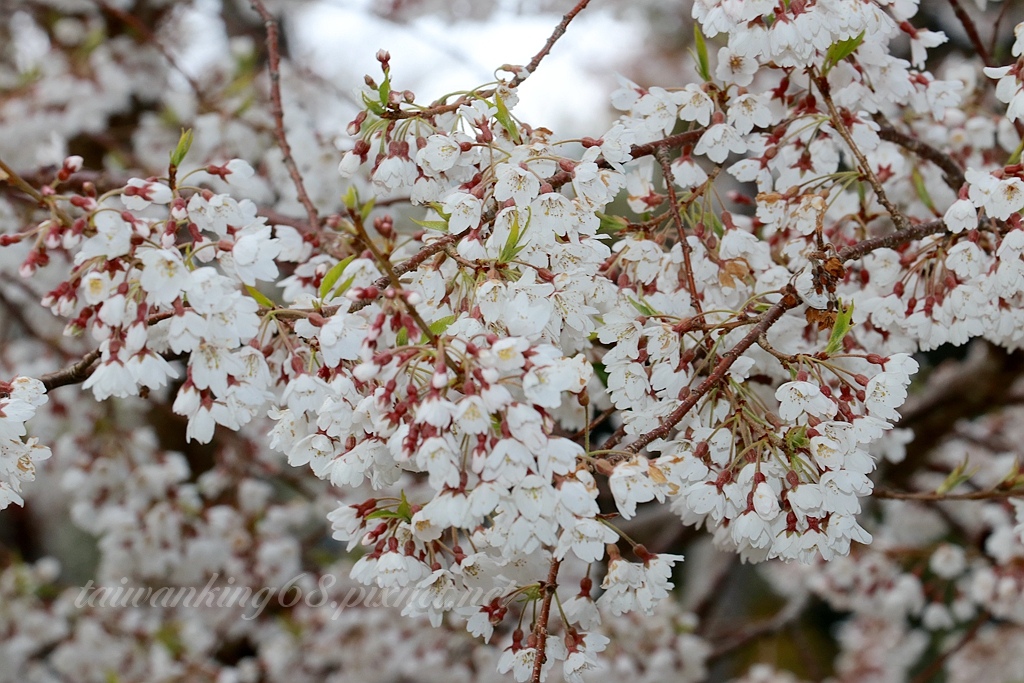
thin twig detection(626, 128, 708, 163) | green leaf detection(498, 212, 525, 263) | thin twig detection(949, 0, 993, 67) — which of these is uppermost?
thin twig detection(949, 0, 993, 67)

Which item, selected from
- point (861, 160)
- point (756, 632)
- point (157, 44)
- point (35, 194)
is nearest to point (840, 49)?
point (861, 160)

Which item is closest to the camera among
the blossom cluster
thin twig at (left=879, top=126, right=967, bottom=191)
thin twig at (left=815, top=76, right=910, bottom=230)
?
the blossom cluster

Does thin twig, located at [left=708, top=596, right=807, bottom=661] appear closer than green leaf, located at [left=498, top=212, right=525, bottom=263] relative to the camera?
No

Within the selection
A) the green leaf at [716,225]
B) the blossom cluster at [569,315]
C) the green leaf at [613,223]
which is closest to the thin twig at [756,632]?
the blossom cluster at [569,315]

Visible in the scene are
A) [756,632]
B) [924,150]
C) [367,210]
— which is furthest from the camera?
[756,632]

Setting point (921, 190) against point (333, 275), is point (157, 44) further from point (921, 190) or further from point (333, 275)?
point (921, 190)

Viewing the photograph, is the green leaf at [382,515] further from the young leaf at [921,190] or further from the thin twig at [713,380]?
the young leaf at [921,190]

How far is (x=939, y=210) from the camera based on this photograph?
1.87 metres

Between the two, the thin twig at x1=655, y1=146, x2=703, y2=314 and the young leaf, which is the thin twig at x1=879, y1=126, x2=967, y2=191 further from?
the thin twig at x1=655, y1=146, x2=703, y2=314

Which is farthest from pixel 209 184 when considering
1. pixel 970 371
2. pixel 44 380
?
pixel 970 371

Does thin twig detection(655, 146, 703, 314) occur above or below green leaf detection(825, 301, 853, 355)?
above

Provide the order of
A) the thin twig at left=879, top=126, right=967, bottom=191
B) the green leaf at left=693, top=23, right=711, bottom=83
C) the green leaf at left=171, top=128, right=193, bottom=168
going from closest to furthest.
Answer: the green leaf at left=171, top=128, right=193, bottom=168, the green leaf at left=693, top=23, right=711, bottom=83, the thin twig at left=879, top=126, right=967, bottom=191

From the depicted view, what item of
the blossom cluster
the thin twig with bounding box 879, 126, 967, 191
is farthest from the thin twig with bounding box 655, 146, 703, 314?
the thin twig with bounding box 879, 126, 967, 191

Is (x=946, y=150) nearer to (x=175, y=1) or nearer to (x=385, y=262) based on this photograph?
(x=385, y=262)
